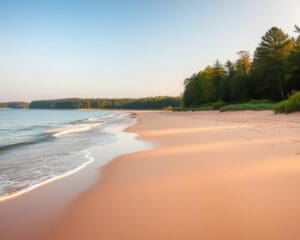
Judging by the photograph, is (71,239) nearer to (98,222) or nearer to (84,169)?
(98,222)

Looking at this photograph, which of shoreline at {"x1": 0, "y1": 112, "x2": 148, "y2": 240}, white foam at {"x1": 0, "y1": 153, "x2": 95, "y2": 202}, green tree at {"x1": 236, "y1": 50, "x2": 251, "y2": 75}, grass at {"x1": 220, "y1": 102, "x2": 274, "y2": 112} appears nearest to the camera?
shoreline at {"x1": 0, "y1": 112, "x2": 148, "y2": 240}

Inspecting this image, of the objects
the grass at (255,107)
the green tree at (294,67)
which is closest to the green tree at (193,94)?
the grass at (255,107)

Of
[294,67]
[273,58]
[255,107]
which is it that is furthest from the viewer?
[273,58]

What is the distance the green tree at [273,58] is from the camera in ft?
133

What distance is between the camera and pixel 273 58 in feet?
136

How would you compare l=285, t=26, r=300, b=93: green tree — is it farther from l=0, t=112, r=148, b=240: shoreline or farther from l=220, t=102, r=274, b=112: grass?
l=0, t=112, r=148, b=240: shoreline

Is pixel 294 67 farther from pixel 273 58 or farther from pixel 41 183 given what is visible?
pixel 41 183

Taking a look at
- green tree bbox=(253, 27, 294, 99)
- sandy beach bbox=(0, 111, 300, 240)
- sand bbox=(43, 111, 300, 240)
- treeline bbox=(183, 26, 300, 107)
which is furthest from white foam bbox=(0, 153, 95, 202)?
green tree bbox=(253, 27, 294, 99)

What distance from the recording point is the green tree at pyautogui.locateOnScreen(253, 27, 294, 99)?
40.6m

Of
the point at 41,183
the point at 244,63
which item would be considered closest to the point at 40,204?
the point at 41,183

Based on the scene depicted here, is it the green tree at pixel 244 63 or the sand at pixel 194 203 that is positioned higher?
the green tree at pixel 244 63

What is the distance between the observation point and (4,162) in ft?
31.0

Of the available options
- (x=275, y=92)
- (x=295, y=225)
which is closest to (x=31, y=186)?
(x=295, y=225)

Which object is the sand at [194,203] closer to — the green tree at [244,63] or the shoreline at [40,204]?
the shoreline at [40,204]
